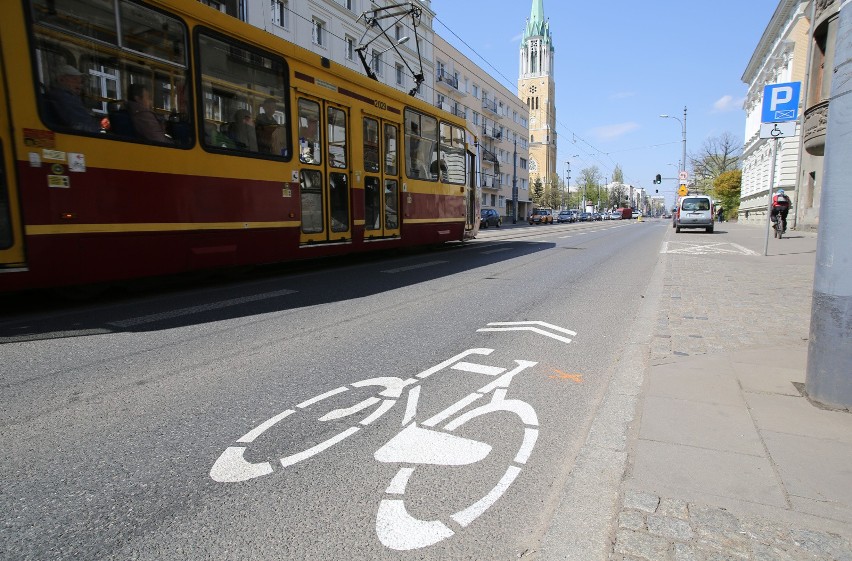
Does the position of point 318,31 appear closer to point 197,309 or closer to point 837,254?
point 197,309

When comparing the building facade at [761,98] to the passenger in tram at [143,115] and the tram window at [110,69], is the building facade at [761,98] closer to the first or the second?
the tram window at [110,69]

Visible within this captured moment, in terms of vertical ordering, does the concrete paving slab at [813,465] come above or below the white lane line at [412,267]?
below

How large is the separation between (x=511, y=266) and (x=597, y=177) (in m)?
118

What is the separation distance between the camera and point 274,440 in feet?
9.58

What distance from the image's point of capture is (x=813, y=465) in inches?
101

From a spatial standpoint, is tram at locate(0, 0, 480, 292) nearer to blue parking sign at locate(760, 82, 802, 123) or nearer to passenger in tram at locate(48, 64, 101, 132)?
passenger in tram at locate(48, 64, 101, 132)

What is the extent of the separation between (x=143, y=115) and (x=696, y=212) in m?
29.6

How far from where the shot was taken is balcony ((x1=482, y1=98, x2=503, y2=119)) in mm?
63094

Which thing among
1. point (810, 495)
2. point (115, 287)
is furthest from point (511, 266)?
point (810, 495)

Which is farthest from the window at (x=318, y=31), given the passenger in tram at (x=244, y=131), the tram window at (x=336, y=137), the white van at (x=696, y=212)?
the passenger in tram at (x=244, y=131)

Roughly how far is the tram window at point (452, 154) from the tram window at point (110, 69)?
8028 millimetres

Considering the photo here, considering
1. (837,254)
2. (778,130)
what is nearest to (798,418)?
(837,254)

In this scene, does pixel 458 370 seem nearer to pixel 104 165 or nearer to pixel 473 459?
pixel 473 459

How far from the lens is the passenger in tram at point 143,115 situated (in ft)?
20.8
